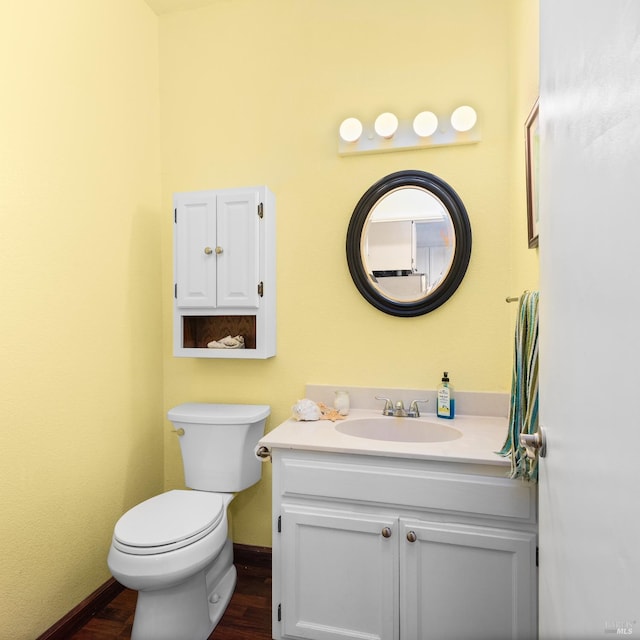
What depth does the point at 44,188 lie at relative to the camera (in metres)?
1.60

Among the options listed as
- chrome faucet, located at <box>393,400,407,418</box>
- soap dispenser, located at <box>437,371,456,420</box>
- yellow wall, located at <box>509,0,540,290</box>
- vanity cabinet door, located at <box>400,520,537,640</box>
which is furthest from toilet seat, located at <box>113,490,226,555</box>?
yellow wall, located at <box>509,0,540,290</box>

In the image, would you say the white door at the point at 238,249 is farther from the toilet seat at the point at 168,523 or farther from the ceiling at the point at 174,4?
the ceiling at the point at 174,4

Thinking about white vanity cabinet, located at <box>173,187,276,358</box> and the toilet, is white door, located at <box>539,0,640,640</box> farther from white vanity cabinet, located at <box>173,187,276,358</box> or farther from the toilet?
white vanity cabinet, located at <box>173,187,276,358</box>

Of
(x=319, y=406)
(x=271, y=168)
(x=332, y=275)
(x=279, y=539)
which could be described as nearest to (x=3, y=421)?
(x=279, y=539)

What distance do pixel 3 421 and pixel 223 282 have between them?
3.16 ft

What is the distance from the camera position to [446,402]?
6.09ft

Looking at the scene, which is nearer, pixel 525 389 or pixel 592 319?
pixel 592 319

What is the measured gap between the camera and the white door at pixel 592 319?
47 centimetres

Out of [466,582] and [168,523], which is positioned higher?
[168,523]

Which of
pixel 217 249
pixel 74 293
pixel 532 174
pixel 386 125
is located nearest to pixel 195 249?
pixel 217 249

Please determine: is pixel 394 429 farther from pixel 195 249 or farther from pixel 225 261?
pixel 195 249

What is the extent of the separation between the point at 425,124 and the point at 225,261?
1091 mm

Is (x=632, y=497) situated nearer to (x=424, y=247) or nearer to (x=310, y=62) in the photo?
(x=424, y=247)

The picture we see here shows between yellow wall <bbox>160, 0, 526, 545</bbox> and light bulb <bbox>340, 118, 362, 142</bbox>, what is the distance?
0.25 ft
